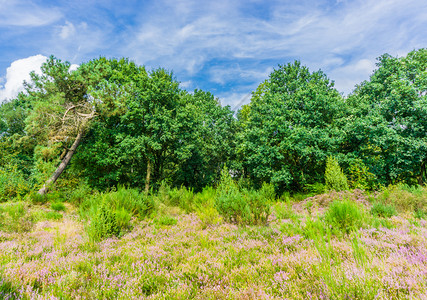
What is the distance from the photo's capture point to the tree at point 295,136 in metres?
13.6

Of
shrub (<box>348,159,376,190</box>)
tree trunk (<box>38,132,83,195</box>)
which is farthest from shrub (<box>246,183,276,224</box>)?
tree trunk (<box>38,132,83,195</box>)

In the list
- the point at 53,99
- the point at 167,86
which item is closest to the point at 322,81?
the point at 167,86

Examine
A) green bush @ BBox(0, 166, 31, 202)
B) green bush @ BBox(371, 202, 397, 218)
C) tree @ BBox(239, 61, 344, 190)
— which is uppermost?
tree @ BBox(239, 61, 344, 190)

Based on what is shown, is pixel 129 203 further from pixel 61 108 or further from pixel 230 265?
pixel 61 108

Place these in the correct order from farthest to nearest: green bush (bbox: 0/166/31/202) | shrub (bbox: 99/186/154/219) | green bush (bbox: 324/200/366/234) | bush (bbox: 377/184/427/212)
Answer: green bush (bbox: 0/166/31/202) < shrub (bbox: 99/186/154/219) < bush (bbox: 377/184/427/212) < green bush (bbox: 324/200/366/234)

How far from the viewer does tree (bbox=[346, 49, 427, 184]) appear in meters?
12.5

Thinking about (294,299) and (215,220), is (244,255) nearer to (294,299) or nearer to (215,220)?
(294,299)

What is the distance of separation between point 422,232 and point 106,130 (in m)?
20.1

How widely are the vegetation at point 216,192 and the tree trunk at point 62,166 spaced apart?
0.12 m

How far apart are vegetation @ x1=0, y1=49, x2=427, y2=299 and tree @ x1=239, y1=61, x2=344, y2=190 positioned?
0.40 ft

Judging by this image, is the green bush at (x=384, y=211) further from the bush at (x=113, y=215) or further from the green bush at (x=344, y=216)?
the bush at (x=113, y=215)

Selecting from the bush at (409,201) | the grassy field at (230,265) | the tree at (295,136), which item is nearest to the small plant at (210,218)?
the grassy field at (230,265)

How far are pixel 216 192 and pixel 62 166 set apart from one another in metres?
14.1

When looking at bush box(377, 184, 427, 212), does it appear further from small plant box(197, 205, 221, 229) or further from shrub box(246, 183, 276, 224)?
small plant box(197, 205, 221, 229)
